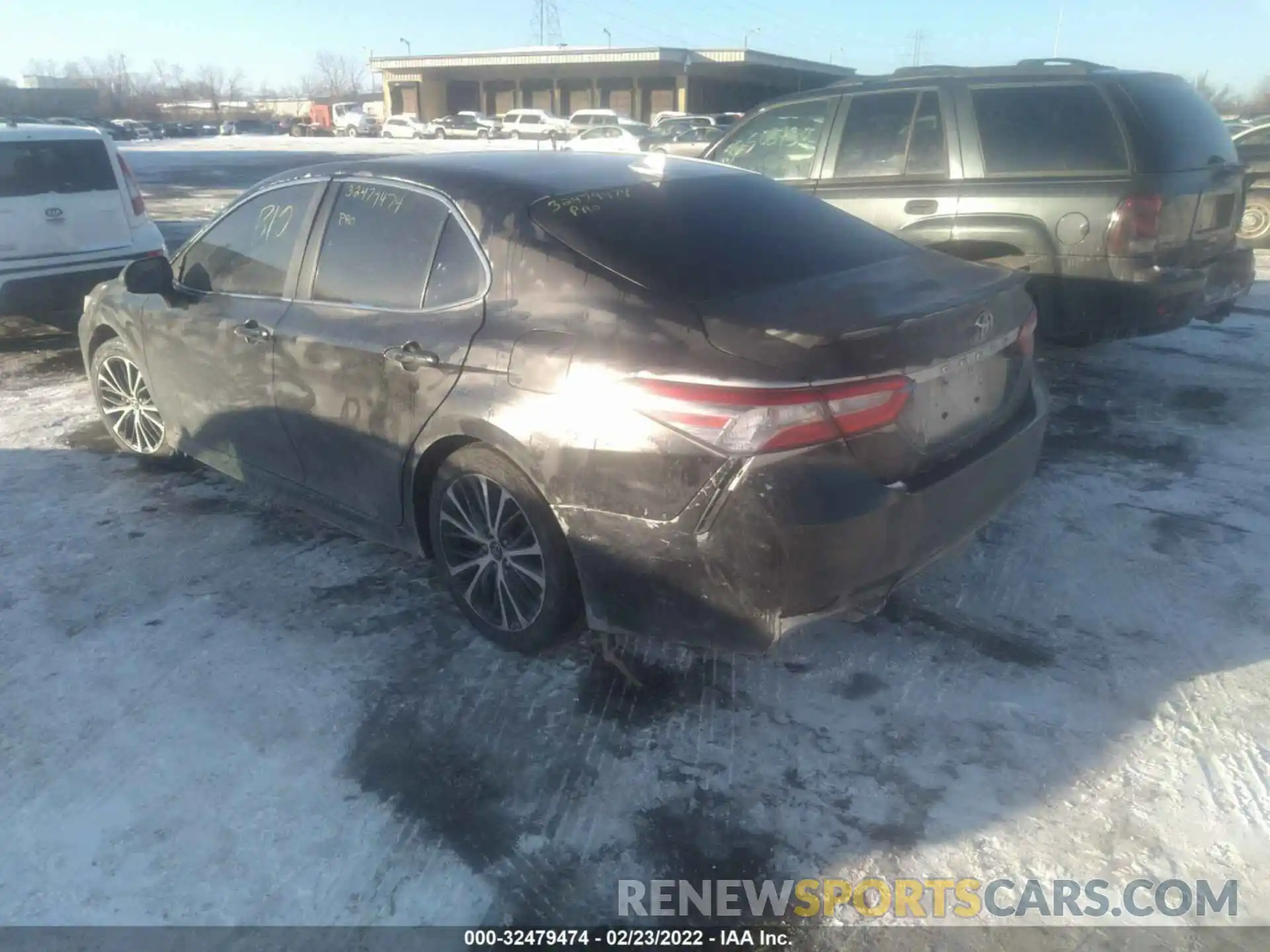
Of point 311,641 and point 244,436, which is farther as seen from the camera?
point 244,436

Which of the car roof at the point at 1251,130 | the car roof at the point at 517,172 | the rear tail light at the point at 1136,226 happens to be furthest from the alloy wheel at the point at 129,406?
the car roof at the point at 1251,130

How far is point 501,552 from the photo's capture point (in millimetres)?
3359

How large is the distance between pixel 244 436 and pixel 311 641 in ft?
3.94

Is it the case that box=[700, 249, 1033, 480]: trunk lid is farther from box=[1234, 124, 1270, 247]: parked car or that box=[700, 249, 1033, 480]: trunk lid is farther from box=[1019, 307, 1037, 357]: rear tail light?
box=[1234, 124, 1270, 247]: parked car

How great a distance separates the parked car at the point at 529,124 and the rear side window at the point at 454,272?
4390cm

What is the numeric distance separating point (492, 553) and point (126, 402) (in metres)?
3.09

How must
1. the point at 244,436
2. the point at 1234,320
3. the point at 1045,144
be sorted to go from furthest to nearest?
the point at 1234,320 < the point at 1045,144 < the point at 244,436

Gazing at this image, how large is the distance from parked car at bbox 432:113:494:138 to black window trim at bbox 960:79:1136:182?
151ft

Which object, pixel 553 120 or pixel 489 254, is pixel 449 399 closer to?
pixel 489 254

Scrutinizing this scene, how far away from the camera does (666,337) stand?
279cm

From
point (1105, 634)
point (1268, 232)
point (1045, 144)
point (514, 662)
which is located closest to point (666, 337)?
point (514, 662)

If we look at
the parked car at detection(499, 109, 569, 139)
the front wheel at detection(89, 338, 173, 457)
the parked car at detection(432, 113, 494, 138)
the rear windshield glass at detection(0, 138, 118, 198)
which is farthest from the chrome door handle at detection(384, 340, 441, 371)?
the parked car at detection(432, 113, 494, 138)

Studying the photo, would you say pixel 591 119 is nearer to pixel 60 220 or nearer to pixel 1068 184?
pixel 60 220

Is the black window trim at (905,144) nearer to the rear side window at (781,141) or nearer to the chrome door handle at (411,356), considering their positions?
the rear side window at (781,141)
